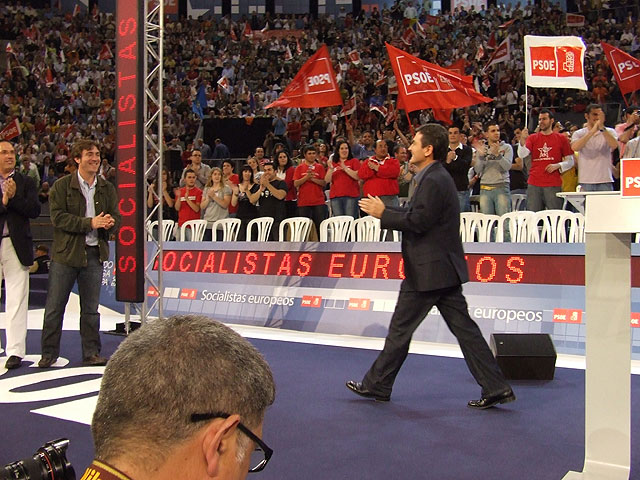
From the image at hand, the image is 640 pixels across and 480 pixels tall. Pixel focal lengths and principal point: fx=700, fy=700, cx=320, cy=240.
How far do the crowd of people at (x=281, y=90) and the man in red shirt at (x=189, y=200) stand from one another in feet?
0.09

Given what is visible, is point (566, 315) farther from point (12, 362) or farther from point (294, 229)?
point (12, 362)

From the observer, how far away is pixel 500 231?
820 cm

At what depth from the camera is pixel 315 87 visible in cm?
1262

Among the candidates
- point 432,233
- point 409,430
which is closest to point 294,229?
point 432,233

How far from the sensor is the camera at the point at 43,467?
1250 millimetres

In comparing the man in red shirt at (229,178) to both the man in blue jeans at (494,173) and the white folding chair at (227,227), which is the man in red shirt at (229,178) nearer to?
the white folding chair at (227,227)

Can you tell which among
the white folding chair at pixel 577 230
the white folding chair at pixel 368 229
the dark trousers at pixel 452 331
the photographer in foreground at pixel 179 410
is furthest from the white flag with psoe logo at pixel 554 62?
the photographer in foreground at pixel 179 410

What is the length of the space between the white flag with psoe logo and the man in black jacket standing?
23.6ft

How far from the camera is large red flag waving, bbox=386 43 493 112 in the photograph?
1136cm

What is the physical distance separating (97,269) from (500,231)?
14.8 feet

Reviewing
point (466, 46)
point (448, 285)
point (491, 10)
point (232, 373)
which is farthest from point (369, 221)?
point (491, 10)

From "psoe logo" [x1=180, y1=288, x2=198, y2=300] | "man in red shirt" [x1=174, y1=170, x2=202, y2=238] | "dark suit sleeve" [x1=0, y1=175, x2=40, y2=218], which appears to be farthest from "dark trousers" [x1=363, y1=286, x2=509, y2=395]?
"man in red shirt" [x1=174, y1=170, x2=202, y2=238]

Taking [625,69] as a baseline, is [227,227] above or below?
below

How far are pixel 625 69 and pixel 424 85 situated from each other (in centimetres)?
417
